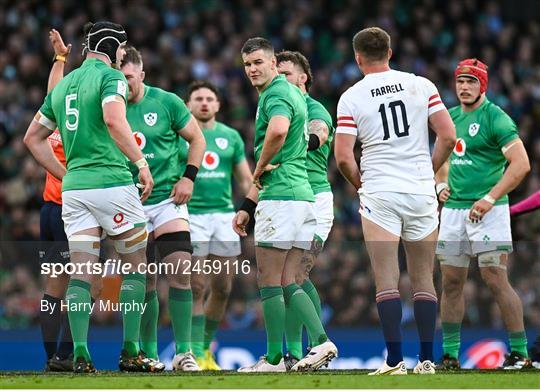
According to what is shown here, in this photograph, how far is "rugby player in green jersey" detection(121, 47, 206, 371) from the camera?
962cm

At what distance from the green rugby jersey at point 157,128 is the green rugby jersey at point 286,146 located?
0.85 metres

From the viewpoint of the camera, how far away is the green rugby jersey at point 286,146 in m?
9.01

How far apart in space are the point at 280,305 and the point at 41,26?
12.4m

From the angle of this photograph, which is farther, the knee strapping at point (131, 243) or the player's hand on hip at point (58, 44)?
the player's hand on hip at point (58, 44)

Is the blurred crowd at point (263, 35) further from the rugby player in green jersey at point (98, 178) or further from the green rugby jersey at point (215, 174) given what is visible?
the rugby player in green jersey at point (98, 178)

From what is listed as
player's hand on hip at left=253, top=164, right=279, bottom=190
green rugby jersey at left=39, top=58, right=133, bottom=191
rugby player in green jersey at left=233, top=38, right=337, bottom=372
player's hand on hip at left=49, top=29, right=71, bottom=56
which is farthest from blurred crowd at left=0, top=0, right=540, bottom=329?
green rugby jersey at left=39, top=58, right=133, bottom=191

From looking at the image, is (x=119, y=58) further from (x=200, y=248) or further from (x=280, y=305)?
(x=200, y=248)

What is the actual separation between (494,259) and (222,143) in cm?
303

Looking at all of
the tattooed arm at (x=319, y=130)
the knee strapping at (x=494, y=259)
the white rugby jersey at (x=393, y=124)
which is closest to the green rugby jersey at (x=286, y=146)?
the tattooed arm at (x=319, y=130)

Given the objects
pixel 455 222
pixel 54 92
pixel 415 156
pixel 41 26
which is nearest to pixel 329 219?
pixel 455 222

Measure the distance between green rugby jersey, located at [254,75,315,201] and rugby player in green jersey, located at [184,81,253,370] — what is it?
2.07 meters

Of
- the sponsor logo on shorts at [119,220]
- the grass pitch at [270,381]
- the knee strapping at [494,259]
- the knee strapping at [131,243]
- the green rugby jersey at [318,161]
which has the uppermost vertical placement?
the green rugby jersey at [318,161]

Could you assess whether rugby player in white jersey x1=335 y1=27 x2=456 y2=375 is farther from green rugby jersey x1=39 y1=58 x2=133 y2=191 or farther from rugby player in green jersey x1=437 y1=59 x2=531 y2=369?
green rugby jersey x1=39 y1=58 x2=133 y2=191

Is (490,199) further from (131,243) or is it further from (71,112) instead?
(71,112)
